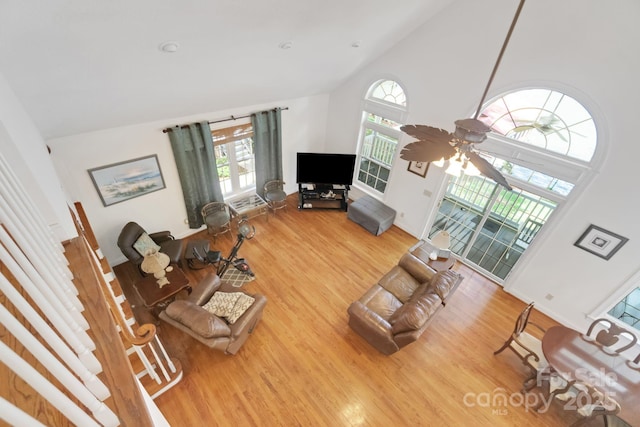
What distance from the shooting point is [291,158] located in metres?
6.64

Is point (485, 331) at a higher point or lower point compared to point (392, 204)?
lower

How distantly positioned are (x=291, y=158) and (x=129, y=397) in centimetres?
588

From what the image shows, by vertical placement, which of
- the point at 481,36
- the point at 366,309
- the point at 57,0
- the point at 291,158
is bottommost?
the point at 366,309

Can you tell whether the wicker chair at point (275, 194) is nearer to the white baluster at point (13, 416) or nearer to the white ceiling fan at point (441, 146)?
the white ceiling fan at point (441, 146)

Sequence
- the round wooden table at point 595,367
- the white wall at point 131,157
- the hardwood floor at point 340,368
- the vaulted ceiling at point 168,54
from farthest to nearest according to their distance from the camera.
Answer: the white wall at point 131,157
the hardwood floor at point 340,368
the round wooden table at point 595,367
the vaulted ceiling at point 168,54

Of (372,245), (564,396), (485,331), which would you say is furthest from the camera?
(372,245)

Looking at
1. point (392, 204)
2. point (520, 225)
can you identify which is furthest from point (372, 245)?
point (520, 225)

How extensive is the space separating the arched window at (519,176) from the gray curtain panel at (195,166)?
438cm

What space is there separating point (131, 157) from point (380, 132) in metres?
4.52

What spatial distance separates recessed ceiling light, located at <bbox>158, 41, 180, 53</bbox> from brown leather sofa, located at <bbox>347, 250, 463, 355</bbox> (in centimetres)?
349

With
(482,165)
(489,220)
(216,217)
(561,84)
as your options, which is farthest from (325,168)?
(482,165)

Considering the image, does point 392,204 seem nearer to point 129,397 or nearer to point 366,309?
point 366,309

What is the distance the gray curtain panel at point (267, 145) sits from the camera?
217 inches

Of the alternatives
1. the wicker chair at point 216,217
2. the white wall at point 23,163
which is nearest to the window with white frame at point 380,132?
the wicker chair at point 216,217
